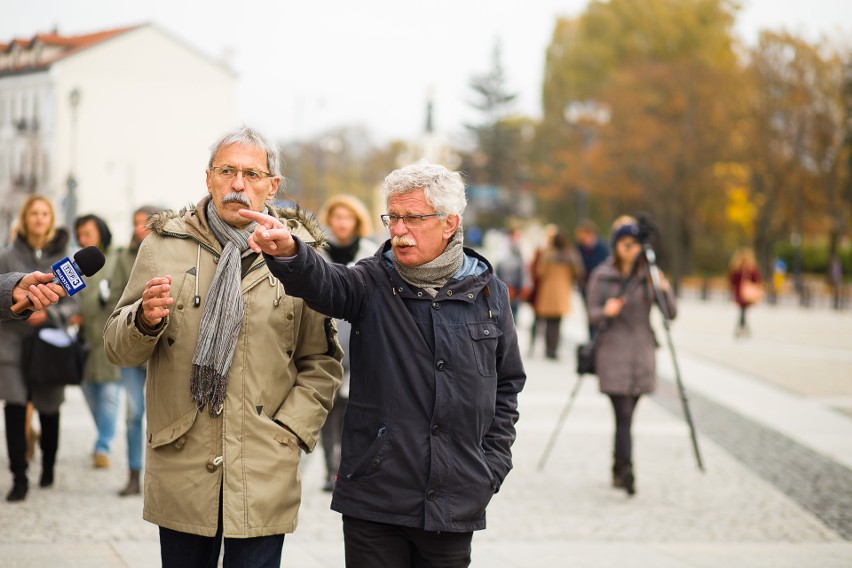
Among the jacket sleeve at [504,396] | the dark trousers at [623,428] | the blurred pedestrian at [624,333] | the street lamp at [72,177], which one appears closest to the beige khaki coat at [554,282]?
the street lamp at [72,177]

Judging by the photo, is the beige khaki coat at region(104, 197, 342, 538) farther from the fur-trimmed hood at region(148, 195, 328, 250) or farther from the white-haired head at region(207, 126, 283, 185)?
the white-haired head at region(207, 126, 283, 185)

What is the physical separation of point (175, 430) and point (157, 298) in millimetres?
473

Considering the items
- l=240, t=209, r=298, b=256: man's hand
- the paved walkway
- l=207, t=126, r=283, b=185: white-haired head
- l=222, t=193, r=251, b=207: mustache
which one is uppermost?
l=207, t=126, r=283, b=185: white-haired head

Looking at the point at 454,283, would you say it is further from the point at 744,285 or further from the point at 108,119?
the point at 108,119

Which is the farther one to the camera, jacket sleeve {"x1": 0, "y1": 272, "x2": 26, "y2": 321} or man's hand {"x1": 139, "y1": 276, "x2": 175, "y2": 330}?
jacket sleeve {"x1": 0, "y1": 272, "x2": 26, "y2": 321}

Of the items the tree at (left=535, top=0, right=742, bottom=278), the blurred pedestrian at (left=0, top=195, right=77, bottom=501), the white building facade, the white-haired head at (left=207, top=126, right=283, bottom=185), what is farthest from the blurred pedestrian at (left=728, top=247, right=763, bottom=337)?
the tree at (left=535, top=0, right=742, bottom=278)

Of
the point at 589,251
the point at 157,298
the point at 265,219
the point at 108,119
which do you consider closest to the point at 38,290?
the point at 157,298

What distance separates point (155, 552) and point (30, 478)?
229 cm

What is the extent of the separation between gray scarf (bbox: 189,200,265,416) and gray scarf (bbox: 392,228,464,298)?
55 cm

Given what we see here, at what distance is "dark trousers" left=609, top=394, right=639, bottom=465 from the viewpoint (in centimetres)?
779

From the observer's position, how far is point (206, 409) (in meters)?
3.38

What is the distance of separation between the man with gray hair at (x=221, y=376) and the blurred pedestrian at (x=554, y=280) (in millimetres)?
13356

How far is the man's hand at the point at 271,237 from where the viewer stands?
304 centimetres

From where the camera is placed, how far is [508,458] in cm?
370
